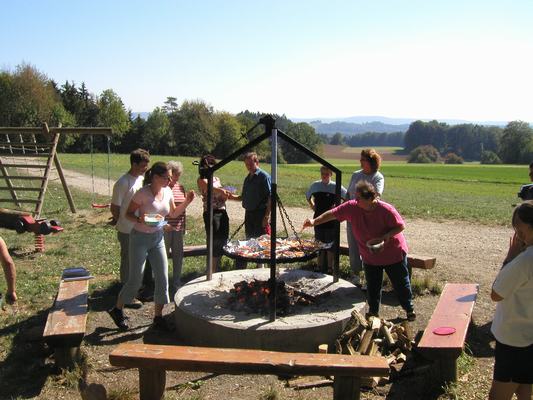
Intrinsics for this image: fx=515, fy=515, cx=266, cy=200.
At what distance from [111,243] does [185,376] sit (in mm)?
5827

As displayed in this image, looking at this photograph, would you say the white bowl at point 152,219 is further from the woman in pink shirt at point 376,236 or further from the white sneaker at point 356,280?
the white sneaker at point 356,280

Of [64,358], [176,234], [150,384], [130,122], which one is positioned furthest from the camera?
[130,122]

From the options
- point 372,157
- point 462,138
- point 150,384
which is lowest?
point 150,384

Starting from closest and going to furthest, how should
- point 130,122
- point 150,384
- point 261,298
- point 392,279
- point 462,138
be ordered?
point 150,384, point 261,298, point 392,279, point 130,122, point 462,138

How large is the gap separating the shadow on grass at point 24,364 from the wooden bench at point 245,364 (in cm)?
113

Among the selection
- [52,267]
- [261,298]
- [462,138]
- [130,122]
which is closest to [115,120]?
[130,122]

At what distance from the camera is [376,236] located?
17.5 ft

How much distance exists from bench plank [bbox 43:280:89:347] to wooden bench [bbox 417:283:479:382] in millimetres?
2834

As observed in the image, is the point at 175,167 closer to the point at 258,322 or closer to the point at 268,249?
the point at 268,249

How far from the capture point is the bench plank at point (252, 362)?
3.44 meters

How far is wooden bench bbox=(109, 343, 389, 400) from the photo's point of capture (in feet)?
11.3

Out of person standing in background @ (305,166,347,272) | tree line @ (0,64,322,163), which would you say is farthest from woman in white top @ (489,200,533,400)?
tree line @ (0,64,322,163)

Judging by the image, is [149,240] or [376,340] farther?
[149,240]

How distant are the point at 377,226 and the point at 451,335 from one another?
1.45 meters
